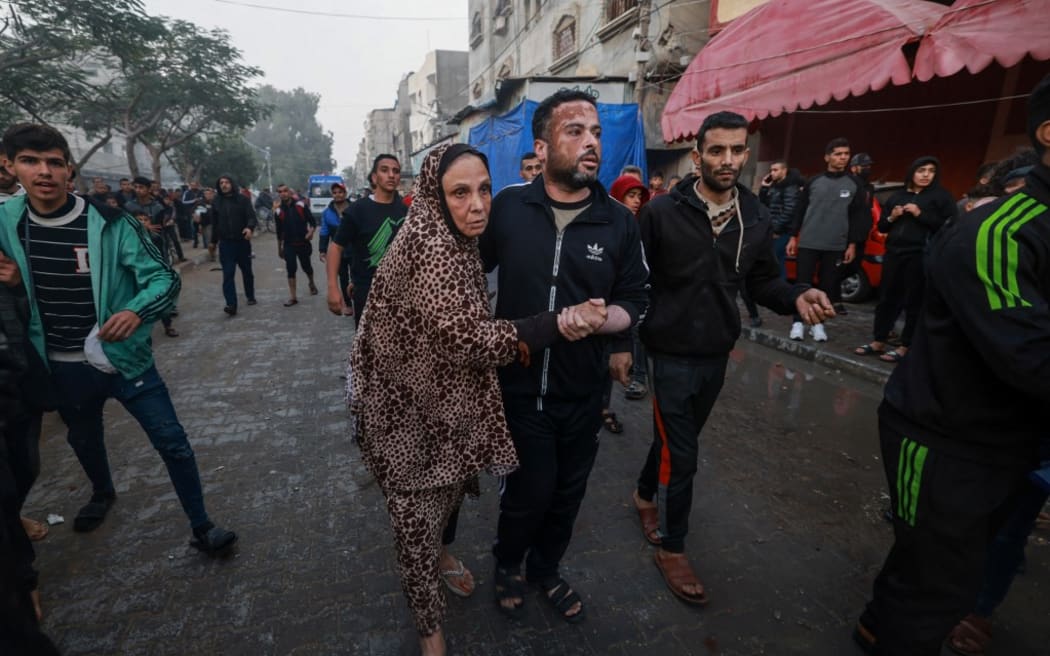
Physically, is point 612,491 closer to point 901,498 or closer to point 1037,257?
point 901,498

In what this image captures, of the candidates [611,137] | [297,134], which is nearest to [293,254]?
[611,137]

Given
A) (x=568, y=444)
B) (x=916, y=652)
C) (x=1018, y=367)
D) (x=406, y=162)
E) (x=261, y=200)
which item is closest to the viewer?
(x=1018, y=367)

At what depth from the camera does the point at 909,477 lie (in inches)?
72.3

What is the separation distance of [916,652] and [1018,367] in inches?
42.9

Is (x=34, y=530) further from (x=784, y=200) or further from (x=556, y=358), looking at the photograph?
(x=784, y=200)

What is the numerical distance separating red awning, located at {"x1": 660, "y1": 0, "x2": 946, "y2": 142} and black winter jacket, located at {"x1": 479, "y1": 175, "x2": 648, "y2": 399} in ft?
17.5

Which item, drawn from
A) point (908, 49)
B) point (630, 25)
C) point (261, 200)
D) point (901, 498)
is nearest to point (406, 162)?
point (261, 200)

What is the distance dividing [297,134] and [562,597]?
10071 cm

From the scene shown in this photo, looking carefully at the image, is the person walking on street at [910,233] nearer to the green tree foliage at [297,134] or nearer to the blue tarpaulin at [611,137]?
the blue tarpaulin at [611,137]

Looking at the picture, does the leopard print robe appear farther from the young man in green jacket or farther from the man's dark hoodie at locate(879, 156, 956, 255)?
the man's dark hoodie at locate(879, 156, 956, 255)

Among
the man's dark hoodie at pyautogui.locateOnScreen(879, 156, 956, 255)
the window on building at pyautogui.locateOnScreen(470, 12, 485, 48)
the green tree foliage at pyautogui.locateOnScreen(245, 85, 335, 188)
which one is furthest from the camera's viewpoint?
the green tree foliage at pyautogui.locateOnScreen(245, 85, 335, 188)

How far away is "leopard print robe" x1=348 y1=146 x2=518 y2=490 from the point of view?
1719mm

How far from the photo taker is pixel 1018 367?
4.83ft

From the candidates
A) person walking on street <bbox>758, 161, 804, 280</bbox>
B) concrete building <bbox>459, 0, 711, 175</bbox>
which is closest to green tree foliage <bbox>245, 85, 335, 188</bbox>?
concrete building <bbox>459, 0, 711, 175</bbox>
